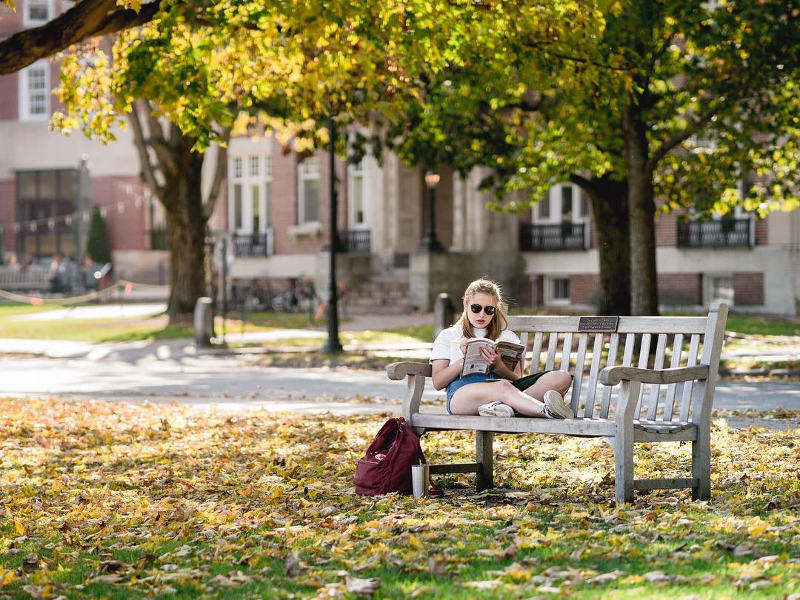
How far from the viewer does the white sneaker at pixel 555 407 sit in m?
7.68

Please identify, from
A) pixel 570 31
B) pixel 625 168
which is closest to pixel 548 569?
pixel 570 31

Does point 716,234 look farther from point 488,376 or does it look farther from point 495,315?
point 488,376

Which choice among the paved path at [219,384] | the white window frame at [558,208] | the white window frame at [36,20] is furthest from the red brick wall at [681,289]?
the white window frame at [36,20]

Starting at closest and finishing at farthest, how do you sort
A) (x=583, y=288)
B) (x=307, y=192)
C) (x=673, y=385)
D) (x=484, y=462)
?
(x=673, y=385), (x=484, y=462), (x=583, y=288), (x=307, y=192)

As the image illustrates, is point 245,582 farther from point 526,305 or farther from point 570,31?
point 526,305

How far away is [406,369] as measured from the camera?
8516 millimetres

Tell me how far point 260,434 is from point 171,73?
3.82 meters

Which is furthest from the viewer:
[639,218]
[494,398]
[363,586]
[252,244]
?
[252,244]

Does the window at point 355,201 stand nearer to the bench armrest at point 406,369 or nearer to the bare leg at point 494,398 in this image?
the bench armrest at point 406,369

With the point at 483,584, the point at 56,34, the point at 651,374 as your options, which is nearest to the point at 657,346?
the point at 651,374

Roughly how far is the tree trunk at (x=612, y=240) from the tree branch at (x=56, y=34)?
14046mm

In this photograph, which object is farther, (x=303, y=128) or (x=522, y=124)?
(x=522, y=124)

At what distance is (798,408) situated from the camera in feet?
45.9

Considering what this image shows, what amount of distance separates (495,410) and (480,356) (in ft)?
1.23
